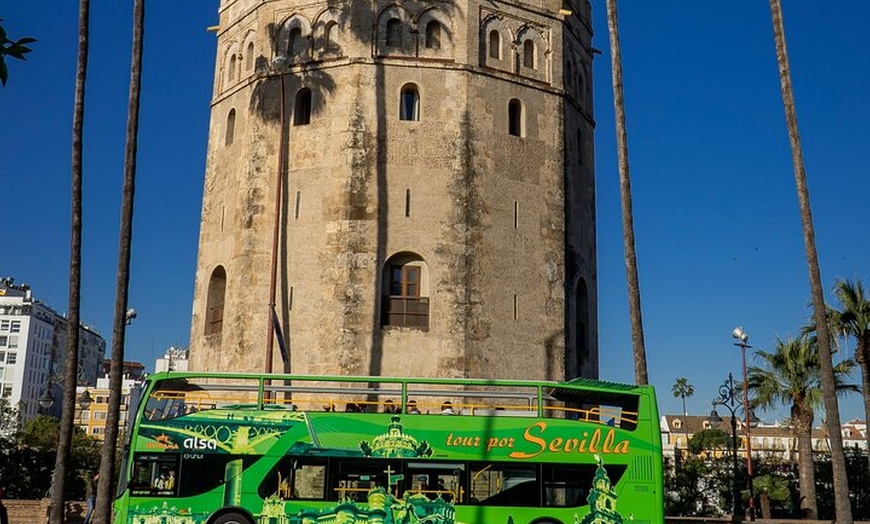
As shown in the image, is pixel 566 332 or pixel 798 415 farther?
pixel 798 415

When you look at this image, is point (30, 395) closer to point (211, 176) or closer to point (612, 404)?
point (211, 176)

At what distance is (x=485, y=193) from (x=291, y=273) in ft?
20.1

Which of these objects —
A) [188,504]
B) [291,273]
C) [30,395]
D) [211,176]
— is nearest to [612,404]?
[188,504]

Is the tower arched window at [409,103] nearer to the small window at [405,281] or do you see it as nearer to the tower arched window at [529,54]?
the tower arched window at [529,54]

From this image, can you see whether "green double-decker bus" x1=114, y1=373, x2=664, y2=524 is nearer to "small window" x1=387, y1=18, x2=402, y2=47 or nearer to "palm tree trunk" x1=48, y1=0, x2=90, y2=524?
"palm tree trunk" x1=48, y1=0, x2=90, y2=524

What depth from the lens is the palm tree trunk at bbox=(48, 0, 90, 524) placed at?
69.5ft

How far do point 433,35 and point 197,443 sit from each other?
1647cm

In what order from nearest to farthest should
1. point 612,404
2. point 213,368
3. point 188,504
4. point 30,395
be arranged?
point 188,504 → point 612,404 → point 213,368 → point 30,395

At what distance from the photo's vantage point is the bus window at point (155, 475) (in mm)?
16391

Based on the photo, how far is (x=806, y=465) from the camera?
1358 inches

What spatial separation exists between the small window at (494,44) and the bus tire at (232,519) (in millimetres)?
17504

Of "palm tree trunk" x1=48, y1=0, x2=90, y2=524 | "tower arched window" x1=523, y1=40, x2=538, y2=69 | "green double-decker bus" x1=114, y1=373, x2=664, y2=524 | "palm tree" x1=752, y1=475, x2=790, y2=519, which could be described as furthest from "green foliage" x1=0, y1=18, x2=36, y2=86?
"palm tree" x1=752, y1=475, x2=790, y2=519

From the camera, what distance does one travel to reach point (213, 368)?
2922cm

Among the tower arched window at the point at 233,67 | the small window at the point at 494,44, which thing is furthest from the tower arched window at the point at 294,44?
the small window at the point at 494,44
